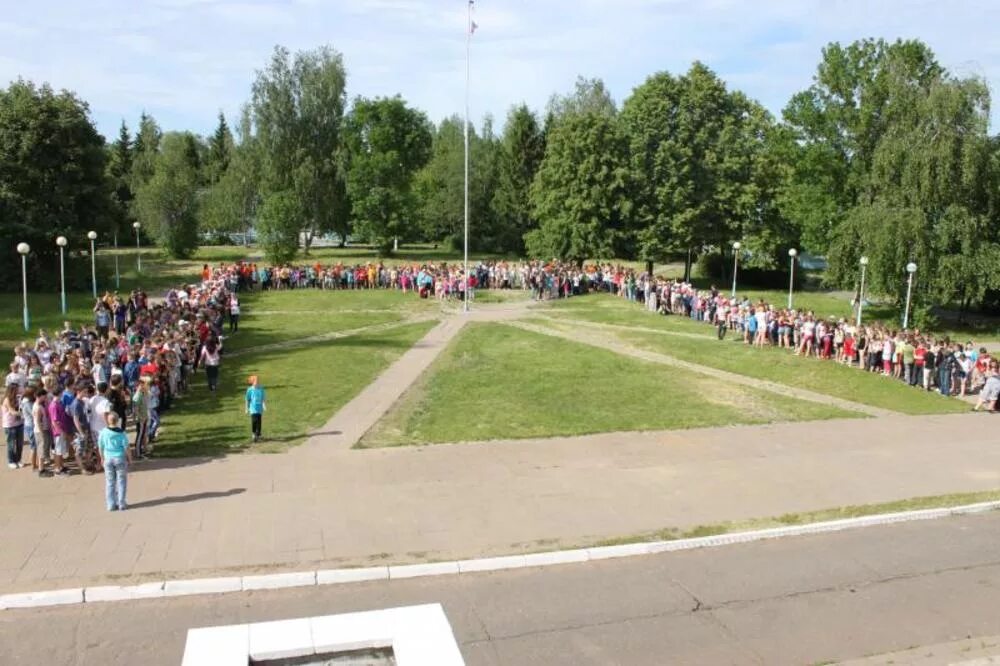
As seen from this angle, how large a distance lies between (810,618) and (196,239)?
53.9 m

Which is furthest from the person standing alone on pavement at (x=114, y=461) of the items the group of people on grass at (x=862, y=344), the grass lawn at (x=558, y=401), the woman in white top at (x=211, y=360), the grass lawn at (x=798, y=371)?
the group of people on grass at (x=862, y=344)

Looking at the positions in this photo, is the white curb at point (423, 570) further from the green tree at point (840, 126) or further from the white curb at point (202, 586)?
the green tree at point (840, 126)

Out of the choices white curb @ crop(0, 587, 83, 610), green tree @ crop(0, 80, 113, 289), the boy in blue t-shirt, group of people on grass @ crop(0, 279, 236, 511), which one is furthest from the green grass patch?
green tree @ crop(0, 80, 113, 289)

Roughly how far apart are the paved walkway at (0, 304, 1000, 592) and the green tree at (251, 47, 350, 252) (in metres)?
43.9

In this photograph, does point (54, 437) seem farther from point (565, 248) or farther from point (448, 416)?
point (565, 248)

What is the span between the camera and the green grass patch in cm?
1053

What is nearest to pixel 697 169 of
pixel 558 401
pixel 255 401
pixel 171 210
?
pixel 558 401

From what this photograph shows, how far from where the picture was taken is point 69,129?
39000 mm

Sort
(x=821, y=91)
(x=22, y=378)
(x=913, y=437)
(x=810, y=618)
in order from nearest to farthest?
(x=810, y=618), (x=22, y=378), (x=913, y=437), (x=821, y=91)

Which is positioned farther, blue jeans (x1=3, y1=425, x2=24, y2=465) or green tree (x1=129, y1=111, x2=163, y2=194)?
green tree (x1=129, y1=111, x2=163, y2=194)

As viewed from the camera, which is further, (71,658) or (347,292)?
(347,292)

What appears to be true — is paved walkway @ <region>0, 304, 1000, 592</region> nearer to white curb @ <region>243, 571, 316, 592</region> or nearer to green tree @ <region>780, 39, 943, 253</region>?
white curb @ <region>243, 571, 316, 592</region>

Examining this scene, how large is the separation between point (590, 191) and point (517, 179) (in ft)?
76.5

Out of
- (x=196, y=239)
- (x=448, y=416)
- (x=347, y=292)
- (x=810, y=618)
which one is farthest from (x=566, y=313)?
(x=196, y=239)
